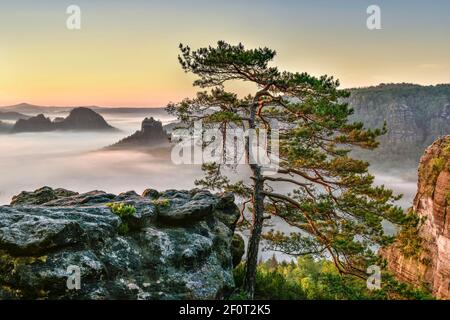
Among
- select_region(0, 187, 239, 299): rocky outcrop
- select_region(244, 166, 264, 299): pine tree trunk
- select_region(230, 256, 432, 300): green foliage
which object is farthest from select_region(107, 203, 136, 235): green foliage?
select_region(244, 166, 264, 299): pine tree trunk

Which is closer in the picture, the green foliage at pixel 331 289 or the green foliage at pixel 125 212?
the green foliage at pixel 125 212

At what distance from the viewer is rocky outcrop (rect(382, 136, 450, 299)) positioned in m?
36.6

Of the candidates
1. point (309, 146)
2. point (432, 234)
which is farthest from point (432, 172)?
point (309, 146)

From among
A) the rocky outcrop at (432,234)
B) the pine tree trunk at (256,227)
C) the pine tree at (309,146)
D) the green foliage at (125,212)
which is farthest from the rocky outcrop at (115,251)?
the rocky outcrop at (432,234)

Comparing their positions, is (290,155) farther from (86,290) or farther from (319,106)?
(86,290)

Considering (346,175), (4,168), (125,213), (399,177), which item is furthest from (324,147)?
(4,168)

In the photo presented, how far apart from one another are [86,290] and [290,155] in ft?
29.1

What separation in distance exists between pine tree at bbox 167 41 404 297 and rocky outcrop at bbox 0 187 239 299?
3868mm

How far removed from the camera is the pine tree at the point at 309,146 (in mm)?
13156

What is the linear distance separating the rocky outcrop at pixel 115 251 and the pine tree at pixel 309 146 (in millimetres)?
3868

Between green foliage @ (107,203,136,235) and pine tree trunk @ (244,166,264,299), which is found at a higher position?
green foliage @ (107,203,136,235)

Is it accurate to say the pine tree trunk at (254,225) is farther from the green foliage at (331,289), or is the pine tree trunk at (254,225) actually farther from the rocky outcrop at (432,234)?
the rocky outcrop at (432,234)

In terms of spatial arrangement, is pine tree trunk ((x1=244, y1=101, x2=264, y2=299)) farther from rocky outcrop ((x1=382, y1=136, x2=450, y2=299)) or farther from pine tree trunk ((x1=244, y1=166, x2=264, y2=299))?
rocky outcrop ((x1=382, y1=136, x2=450, y2=299))

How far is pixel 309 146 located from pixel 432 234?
3309 centimetres
